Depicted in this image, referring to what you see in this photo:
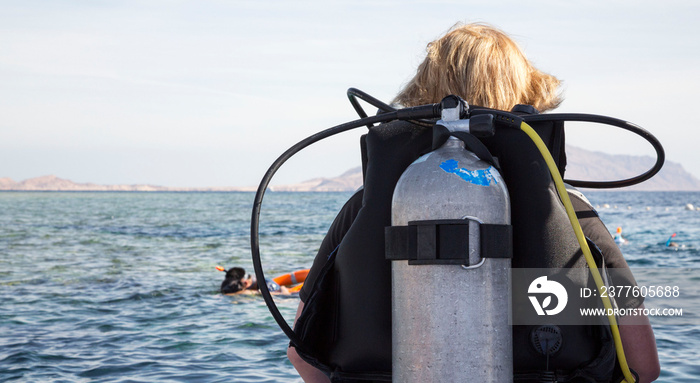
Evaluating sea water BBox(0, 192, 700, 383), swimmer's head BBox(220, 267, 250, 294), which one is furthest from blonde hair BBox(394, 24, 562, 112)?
swimmer's head BBox(220, 267, 250, 294)

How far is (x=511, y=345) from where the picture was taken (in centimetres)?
210

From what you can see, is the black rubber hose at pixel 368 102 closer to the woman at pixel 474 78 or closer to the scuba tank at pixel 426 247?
the scuba tank at pixel 426 247

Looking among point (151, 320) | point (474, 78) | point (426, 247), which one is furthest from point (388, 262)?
point (151, 320)

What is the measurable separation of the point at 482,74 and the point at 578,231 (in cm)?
66

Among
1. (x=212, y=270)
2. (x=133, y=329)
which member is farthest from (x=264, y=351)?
(x=212, y=270)

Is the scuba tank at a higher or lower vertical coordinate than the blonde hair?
lower

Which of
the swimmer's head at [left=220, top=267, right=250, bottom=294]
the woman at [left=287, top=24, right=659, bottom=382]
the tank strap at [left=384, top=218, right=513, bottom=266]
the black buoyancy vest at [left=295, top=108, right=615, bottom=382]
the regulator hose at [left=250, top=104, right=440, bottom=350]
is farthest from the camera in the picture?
the swimmer's head at [left=220, top=267, right=250, bottom=294]

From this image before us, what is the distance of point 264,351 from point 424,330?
7958mm

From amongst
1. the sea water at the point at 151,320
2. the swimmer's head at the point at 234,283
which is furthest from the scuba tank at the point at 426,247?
the swimmer's head at the point at 234,283

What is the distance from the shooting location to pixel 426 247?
2027 mm

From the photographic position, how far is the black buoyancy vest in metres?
2.18

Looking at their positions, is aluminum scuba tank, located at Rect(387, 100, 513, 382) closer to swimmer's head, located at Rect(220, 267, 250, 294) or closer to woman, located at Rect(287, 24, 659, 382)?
woman, located at Rect(287, 24, 659, 382)

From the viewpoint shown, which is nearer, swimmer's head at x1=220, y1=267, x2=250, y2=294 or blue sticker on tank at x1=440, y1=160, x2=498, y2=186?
blue sticker on tank at x1=440, y1=160, x2=498, y2=186

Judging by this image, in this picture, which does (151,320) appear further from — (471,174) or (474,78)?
(471,174)
